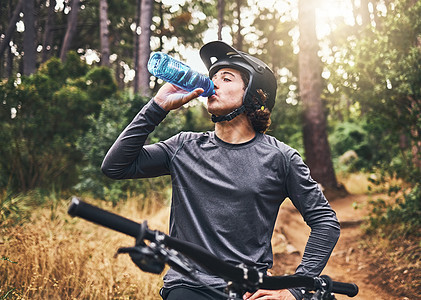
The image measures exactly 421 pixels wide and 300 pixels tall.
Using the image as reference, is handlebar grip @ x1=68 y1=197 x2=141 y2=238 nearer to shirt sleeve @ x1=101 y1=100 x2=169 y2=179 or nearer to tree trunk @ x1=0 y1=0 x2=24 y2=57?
shirt sleeve @ x1=101 y1=100 x2=169 y2=179

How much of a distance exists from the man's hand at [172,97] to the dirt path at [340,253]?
395 centimetres

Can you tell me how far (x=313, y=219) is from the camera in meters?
2.47

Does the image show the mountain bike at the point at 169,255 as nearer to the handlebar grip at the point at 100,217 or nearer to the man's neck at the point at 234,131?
the handlebar grip at the point at 100,217

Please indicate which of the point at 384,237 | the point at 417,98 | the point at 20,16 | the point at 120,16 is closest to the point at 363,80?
the point at 417,98

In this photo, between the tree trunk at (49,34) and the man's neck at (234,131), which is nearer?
the man's neck at (234,131)

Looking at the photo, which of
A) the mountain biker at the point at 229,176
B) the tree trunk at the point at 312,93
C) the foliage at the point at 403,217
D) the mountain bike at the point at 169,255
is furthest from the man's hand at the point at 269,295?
the tree trunk at the point at 312,93

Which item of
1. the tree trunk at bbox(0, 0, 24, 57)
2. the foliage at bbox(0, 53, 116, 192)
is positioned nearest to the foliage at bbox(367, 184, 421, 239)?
the foliage at bbox(0, 53, 116, 192)

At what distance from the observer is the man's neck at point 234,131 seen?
9.20ft

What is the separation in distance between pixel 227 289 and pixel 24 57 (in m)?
12.2

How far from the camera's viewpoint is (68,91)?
10.8 metres

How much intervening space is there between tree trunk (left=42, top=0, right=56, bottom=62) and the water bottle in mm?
14808

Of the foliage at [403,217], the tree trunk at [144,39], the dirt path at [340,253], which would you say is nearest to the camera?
the dirt path at [340,253]

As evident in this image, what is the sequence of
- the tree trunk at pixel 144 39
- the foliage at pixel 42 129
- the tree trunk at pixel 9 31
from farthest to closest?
the tree trunk at pixel 144 39
the tree trunk at pixel 9 31
the foliage at pixel 42 129

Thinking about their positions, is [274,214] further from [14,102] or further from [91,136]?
[14,102]
